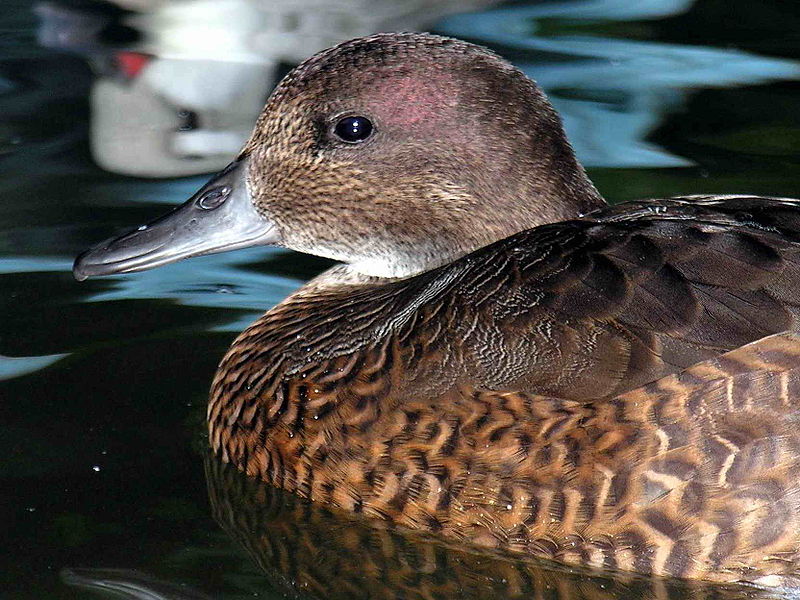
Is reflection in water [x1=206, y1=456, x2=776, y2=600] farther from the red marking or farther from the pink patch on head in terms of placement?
the red marking

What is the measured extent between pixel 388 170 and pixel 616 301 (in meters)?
1.11

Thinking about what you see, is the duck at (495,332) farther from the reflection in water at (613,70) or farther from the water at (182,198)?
the reflection in water at (613,70)

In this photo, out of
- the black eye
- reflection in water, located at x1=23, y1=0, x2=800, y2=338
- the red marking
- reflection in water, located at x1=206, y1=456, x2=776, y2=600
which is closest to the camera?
reflection in water, located at x1=206, y1=456, x2=776, y2=600

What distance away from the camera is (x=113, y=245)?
514cm

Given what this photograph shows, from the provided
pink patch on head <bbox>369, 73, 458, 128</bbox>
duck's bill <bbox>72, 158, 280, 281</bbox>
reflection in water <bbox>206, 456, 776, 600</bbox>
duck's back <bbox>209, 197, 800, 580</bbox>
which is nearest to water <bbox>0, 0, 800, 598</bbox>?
reflection in water <bbox>206, 456, 776, 600</bbox>

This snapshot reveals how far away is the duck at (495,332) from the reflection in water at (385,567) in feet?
0.19

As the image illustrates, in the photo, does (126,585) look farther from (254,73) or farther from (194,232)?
(254,73)

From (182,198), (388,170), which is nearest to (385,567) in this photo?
(388,170)

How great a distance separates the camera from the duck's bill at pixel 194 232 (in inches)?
201

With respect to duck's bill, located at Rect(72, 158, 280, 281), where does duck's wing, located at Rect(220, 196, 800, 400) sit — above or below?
above

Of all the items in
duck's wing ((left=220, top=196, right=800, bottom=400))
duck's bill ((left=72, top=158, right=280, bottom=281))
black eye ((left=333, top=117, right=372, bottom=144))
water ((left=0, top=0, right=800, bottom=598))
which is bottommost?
water ((left=0, top=0, right=800, bottom=598))

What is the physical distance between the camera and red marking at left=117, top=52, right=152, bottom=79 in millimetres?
8586

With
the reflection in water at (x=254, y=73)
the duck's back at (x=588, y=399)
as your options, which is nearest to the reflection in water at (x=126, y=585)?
the duck's back at (x=588, y=399)

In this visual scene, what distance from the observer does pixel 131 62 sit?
872 centimetres
